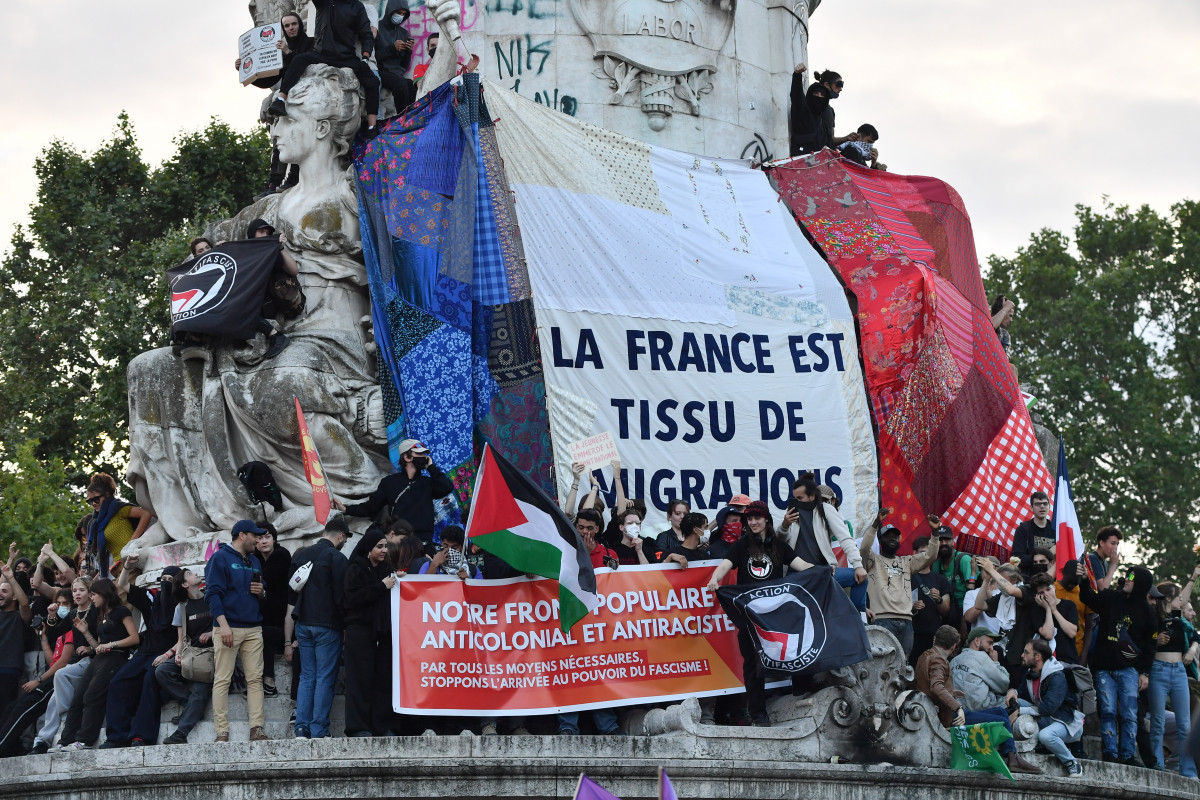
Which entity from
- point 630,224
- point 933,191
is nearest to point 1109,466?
point 933,191

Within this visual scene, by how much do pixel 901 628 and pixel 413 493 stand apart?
4.48 metres

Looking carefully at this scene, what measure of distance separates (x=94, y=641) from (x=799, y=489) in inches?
250

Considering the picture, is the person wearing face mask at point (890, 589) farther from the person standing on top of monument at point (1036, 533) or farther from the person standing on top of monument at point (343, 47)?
the person standing on top of monument at point (343, 47)

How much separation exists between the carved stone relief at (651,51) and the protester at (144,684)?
8584 mm

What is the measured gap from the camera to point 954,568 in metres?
18.7

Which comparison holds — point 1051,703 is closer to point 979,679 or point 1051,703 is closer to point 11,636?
point 979,679

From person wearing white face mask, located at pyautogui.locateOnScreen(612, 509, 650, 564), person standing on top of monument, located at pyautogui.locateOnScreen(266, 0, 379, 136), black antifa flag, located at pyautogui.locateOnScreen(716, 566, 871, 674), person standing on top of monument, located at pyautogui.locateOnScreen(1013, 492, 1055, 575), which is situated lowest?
black antifa flag, located at pyautogui.locateOnScreen(716, 566, 871, 674)

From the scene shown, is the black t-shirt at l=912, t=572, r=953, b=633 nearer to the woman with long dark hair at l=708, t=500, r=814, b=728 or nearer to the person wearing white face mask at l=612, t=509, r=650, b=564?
the woman with long dark hair at l=708, t=500, r=814, b=728

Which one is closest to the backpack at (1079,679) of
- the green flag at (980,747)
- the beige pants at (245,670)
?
the green flag at (980,747)

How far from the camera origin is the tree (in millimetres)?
40469

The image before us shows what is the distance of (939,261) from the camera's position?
2202 centimetres

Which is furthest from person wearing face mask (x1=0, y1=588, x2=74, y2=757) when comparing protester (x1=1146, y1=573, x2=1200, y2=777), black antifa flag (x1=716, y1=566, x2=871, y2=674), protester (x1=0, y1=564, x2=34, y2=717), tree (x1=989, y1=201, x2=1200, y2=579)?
tree (x1=989, y1=201, x2=1200, y2=579)

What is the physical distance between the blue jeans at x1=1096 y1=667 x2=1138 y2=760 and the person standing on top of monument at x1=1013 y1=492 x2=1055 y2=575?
222 cm

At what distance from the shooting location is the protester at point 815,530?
16.1 metres
